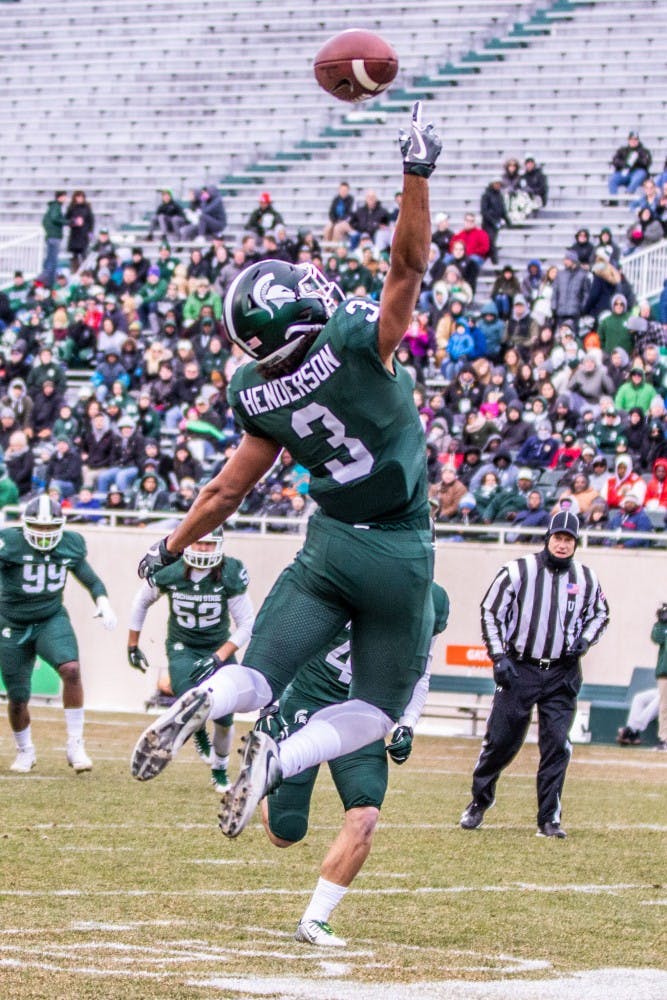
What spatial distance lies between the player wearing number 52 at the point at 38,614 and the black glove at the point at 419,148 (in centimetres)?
631

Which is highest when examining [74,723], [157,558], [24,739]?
[157,558]

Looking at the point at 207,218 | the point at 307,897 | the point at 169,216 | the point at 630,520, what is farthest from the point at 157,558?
the point at 169,216

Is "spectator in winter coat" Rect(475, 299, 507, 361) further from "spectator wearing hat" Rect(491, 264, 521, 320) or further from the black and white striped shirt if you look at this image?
the black and white striped shirt

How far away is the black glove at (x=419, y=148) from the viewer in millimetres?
4660

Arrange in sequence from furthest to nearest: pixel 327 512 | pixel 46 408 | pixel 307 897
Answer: pixel 46 408
pixel 307 897
pixel 327 512

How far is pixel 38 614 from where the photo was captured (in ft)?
35.2

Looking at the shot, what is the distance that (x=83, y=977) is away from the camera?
15.6 feet

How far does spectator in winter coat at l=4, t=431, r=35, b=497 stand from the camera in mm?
18391

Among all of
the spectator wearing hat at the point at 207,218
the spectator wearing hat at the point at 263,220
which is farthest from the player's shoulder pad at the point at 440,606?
the spectator wearing hat at the point at 207,218

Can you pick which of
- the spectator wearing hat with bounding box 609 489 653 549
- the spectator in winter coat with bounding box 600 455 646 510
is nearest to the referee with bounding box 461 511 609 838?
the spectator wearing hat with bounding box 609 489 653 549

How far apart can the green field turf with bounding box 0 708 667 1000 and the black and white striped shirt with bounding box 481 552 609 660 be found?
3.01 ft

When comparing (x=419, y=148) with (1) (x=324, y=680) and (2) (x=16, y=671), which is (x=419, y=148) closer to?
(1) (x=324, y=680)

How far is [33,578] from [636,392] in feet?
23.4

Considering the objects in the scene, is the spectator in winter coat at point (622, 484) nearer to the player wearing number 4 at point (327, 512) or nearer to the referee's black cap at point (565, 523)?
the referee's black cap at point (565, 523)
